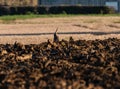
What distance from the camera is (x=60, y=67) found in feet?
32.1

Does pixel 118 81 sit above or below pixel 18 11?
above

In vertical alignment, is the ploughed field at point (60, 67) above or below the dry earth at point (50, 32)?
above

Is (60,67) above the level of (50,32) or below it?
above

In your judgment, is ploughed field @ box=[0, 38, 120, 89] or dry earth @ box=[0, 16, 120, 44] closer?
ploughed field @ box=[0, 38, 120, 89]

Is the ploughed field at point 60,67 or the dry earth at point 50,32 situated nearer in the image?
the ploughed field at point 60,67

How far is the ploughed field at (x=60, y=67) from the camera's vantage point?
8.33m

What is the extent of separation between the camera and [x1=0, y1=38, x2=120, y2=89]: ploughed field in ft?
27.3

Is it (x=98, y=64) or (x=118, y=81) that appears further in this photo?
(x=98, y=64)

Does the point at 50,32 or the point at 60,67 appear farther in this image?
the point at 50,32

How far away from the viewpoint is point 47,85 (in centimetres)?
815

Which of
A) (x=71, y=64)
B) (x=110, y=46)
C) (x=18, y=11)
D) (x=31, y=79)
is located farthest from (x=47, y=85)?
(x=18, y=11)

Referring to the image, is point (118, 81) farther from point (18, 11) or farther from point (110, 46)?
point (18, 11)

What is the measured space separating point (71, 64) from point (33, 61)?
1.07 metres

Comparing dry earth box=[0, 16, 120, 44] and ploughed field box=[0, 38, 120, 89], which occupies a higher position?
ploughed field box=[0, 38, 120, 89]
